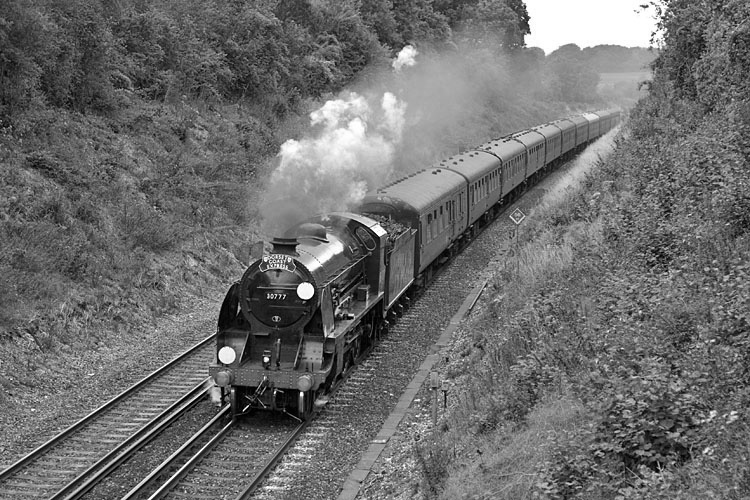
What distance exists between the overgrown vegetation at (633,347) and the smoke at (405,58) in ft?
86.6

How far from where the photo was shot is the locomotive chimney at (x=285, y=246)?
13373 millimetres

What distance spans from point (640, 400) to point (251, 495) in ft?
17.5

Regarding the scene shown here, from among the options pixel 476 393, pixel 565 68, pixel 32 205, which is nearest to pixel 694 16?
pixel 476 393

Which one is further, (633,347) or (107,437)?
(107,437)

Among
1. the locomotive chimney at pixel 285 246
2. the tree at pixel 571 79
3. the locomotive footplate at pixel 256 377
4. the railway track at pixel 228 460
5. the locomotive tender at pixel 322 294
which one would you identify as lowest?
the railway track at pixel 228 460

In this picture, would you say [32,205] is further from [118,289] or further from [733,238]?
[733,238]

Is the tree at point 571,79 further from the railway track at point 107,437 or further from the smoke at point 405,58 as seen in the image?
the railway track at point 107,437

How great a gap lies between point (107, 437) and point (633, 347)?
26.0 feet

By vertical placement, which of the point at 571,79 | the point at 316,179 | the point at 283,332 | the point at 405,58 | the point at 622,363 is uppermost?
the point at 405,58

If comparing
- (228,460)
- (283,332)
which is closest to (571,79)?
(283,332)

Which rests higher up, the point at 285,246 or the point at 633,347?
the point at 285,246

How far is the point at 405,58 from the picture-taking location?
4669cm

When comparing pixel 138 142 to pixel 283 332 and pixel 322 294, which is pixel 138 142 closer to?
pixel 283 332

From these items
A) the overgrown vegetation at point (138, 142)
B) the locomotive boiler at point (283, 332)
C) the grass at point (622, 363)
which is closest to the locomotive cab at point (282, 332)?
the locomotive boiler at point (283, 332)
